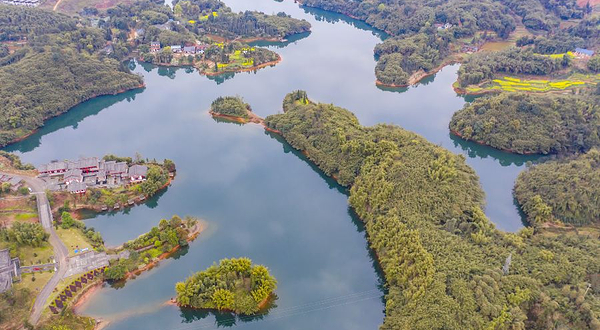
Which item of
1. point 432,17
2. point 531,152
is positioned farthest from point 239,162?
point 432,17

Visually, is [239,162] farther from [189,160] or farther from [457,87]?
[457,87]

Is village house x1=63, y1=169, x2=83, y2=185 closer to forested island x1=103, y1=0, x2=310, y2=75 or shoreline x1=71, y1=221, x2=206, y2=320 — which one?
shoreline x1=71, y1=221, x2=206, y2=320

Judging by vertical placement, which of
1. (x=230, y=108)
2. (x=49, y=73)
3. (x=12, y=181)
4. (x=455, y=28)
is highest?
(x=455, y=28)

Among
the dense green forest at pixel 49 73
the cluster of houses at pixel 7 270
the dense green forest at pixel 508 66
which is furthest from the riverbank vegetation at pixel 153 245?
the dense green forest at pixel 508 66

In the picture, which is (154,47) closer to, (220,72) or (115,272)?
(220,72)

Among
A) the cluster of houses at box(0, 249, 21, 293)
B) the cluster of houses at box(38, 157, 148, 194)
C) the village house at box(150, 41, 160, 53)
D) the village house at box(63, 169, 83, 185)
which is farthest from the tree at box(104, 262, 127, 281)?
the village house at box(150, 41, 160, 53)

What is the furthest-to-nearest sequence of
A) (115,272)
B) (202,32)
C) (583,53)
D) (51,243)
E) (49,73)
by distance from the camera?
(202,32), (583,53), (49,73), (51,243), (115,272)

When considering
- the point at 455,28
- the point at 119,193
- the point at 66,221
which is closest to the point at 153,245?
the point at 66,221
